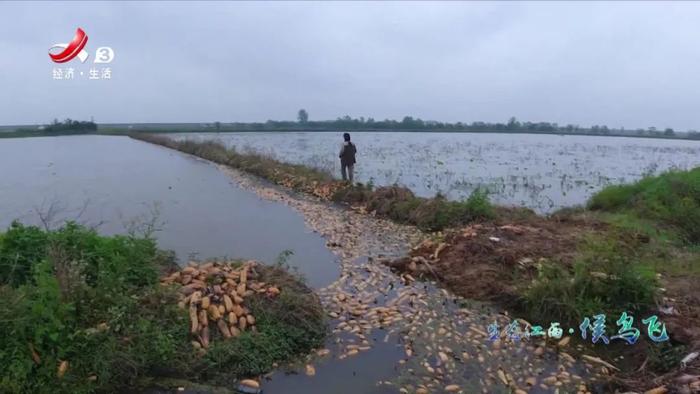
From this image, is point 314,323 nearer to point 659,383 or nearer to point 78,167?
point 659,383

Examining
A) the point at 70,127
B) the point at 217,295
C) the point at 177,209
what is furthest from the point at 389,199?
the point at 70,127

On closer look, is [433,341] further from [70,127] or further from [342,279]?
[70,127]

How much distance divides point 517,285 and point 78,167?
2397 cm

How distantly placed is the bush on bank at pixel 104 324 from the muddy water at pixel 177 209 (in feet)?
5.08

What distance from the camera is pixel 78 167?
2322 cm

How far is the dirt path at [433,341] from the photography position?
14.3 ft

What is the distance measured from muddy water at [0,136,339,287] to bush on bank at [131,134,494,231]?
192 cm

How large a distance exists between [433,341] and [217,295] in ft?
8.42

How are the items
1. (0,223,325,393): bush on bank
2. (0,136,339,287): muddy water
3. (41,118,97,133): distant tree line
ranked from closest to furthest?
(0,223,325,393): bush on bank
(0,136,339,287): muddy water
(41,118,97,133): distant tree line

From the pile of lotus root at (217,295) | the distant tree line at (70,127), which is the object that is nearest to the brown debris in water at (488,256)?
the pile of lotus root at (217,295)

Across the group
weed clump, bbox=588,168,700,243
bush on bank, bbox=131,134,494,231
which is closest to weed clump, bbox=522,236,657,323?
bush on bank, bbox=131,134,494,231

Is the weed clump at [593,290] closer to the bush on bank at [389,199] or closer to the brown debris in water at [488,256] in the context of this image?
the brown debris in water at [488,256]

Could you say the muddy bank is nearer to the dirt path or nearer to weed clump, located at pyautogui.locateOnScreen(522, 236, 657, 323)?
the dirt path

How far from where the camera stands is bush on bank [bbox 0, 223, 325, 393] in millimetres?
3875
